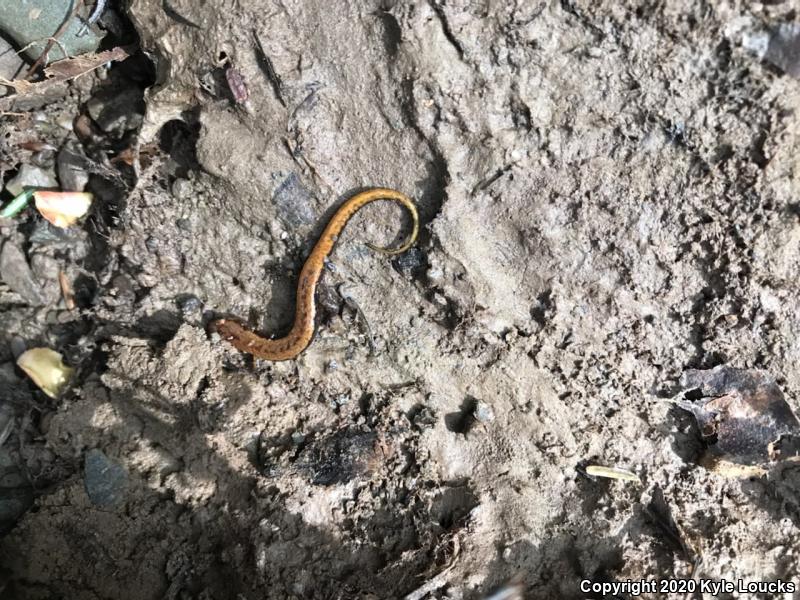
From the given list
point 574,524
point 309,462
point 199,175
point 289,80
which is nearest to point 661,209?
point 574,524

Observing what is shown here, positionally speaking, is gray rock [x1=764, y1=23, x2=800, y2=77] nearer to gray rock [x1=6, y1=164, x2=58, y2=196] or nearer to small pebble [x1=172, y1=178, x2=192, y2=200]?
small pebble [x1=172, y1=178, x2=192, y2=200]

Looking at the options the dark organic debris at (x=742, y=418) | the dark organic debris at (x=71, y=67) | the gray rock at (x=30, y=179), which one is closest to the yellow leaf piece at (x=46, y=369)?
the gray rock at (x=30, y=179)

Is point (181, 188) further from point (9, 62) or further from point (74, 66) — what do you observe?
point (9, 62)

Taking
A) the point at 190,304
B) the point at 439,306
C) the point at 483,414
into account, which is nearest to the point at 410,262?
the point at 439,306

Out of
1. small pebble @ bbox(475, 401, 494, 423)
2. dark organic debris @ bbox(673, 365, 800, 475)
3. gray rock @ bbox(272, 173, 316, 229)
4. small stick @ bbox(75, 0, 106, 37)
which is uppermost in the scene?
small stick @ bbox(75, 0, 106, 37)

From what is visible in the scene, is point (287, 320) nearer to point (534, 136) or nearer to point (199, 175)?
point (199, 175)

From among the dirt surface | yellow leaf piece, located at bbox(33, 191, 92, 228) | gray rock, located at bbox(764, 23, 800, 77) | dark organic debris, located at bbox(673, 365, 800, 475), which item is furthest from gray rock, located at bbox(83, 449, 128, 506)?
gray rock, located at bbox(764, 23, 800, 77)

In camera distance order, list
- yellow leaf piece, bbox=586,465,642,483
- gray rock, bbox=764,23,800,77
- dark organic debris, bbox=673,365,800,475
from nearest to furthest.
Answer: gray rock, bbox=764,23,800,77, dark organic debris, bbox=673,365,800,475, yellow leaf piece, bbox=586,465,642,483
